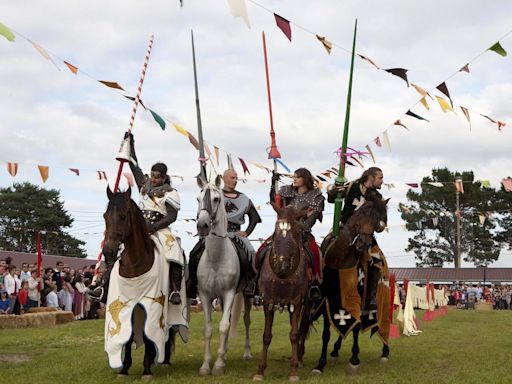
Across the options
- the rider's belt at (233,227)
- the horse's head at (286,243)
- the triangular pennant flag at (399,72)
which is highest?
the triangular pennant flag at (399,72)

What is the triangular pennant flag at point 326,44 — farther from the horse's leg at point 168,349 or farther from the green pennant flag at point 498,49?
the horse's leg at point 168,349

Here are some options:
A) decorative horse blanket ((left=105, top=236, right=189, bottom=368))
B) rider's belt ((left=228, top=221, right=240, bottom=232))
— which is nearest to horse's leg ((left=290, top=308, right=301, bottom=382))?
decorative horse blanket ((left=105, top=236, right=189, bottom=368))

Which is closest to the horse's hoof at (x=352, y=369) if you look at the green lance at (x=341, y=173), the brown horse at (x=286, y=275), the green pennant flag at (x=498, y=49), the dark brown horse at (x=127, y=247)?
the brown horse at (x=286, y=275)

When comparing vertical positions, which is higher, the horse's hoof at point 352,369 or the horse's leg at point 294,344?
the horse's leg at point 294,344

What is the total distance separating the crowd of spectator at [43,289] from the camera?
1783 cm

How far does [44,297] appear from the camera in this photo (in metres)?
20.2

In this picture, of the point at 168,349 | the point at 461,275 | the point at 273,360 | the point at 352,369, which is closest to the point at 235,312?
the point at 273,360

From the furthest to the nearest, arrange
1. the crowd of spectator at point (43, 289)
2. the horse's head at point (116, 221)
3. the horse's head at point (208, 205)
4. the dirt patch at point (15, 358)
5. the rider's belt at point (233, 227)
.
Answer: the crowd of spectator at point (43, 289) < the dirt patch at point (15, 358) < the rider's belt at point (233, 227) < the horse's head at point (208, 205) < the horse's head at point (116, 221)

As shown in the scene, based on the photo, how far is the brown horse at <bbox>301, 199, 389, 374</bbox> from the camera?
329 inches

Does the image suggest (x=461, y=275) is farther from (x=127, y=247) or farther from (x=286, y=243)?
(x=127, y=247)

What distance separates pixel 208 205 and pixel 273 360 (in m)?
3.21

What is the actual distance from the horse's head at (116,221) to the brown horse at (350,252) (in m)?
2.90

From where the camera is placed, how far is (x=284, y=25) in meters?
10.2

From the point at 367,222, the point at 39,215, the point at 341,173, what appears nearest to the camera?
the point at 367,222
